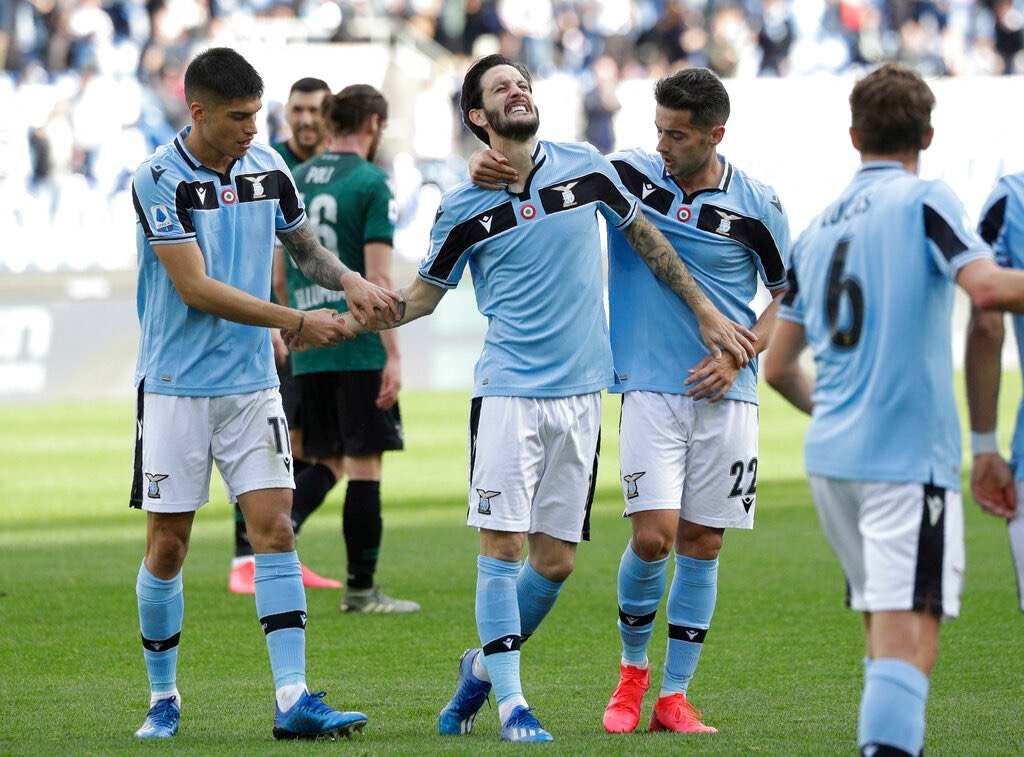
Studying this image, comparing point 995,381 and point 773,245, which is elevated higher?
point 773,245

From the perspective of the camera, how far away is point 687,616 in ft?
18.1

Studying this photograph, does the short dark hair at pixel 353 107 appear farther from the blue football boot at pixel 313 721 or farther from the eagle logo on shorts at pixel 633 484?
the blue football boot at pixel 313 721

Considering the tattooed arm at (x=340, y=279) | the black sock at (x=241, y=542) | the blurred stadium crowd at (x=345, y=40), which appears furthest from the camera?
the blurred stadium crowd at (x=345, y=40)

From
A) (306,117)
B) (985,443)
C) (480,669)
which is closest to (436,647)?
(480,669)

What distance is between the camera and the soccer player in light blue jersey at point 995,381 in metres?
3.98

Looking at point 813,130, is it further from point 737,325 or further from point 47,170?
point 737,325

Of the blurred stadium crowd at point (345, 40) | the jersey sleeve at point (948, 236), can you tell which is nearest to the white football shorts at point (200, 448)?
the jersey sleeve at point (948, 236)

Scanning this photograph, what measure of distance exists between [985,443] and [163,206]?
254 centimetres

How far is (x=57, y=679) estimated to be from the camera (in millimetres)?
6316

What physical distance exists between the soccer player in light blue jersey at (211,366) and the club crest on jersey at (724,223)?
1363 millimetres

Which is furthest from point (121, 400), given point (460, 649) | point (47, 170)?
point (460, 649)

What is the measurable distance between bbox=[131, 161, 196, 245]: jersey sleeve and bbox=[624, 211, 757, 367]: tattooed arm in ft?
4.48

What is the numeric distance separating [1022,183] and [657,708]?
2.09m

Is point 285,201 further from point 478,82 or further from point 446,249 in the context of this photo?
point 478,82
